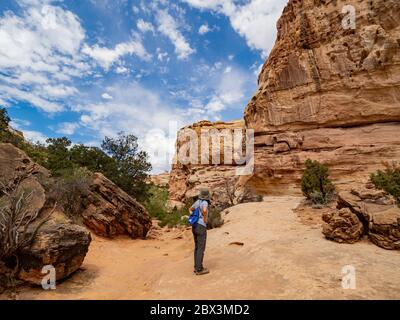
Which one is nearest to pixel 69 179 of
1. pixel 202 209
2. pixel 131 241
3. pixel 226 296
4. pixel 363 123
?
pixel 131 241

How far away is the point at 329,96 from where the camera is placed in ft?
51.1

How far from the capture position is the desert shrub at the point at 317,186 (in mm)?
10734

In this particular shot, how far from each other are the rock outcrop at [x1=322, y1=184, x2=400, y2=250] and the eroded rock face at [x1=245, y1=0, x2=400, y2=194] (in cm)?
779

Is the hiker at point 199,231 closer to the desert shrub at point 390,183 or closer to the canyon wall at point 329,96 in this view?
the desert shrub at point 390,183

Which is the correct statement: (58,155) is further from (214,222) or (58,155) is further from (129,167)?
(214,222)

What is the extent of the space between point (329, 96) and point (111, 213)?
44.4ft

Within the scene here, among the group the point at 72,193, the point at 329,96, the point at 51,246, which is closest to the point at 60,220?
the point at 51,246

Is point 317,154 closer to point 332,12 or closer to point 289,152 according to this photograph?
point 289,152

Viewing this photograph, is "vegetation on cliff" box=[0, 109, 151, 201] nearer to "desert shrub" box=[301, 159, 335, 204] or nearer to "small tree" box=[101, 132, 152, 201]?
"small tree" box=[101, 132, 152, 201]

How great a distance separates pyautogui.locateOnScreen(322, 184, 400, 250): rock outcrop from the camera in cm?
533

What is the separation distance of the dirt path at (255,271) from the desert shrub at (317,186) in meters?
2.69

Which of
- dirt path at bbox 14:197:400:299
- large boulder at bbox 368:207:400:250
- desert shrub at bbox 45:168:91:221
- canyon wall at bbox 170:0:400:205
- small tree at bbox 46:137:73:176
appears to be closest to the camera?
dirt path at bbox 14:197:400:299

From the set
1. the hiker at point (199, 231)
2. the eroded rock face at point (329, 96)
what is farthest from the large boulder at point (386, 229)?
the eroded rock face at point (329, 96)

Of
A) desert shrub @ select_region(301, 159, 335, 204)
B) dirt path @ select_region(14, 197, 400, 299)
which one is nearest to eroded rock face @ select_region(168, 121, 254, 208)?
desert shrub @ select_region(301, 159, 335, 204)
